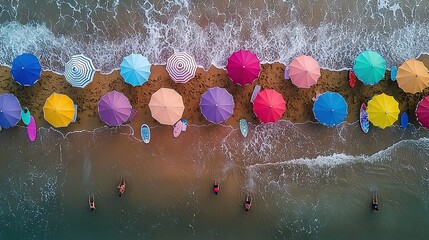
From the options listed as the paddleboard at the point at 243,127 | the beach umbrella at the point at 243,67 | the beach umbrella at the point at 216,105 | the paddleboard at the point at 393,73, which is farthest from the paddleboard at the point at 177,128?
the paddleboard at the point at 393,73

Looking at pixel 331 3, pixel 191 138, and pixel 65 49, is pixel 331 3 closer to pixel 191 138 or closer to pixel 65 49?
pixel 191 138

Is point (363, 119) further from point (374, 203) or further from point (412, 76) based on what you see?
point (374, 203)

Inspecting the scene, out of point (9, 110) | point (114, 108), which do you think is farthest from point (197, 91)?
point (9, 110)

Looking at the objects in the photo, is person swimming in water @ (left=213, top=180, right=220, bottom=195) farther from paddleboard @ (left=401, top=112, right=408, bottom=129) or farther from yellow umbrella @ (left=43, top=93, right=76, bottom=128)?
paddleboard @ (left=401, top=112, right=408, bottom=129)

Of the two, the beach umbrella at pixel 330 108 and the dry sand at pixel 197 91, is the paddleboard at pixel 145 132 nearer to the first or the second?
the dry sand at pixel 197 91

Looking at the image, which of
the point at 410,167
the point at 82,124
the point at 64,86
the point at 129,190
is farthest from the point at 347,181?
the point at 64,86

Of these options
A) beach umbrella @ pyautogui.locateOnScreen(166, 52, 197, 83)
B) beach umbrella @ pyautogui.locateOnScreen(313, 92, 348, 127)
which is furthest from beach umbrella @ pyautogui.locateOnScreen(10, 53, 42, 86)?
beach umbrella @ pyautogui.locateOnScreen(313, 92, 348, 127)
